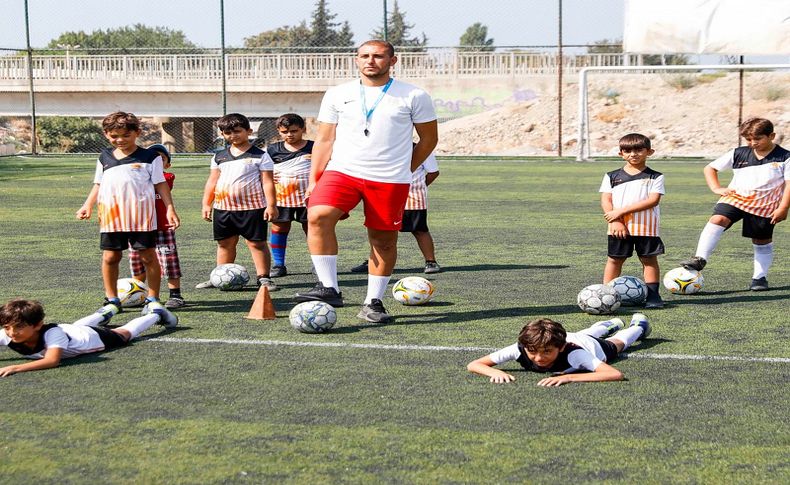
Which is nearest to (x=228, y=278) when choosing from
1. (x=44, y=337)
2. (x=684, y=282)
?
(x=44, y=337)

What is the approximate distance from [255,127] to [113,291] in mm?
50373

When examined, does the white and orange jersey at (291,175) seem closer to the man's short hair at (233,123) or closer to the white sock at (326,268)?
the man's short hair at (233,123)

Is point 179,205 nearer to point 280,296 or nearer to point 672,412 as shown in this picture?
point 280,296

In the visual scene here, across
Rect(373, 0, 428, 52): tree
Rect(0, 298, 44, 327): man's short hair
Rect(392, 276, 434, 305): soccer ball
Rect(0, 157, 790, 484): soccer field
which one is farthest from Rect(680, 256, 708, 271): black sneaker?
Rect(373, 0, 428, 52): tree

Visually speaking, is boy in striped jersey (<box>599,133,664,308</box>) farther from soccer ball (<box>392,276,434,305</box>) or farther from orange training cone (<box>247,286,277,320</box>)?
orange training cone (<box>247,286,277,320</box>)

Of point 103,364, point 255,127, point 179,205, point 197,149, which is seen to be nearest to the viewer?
point 103,364

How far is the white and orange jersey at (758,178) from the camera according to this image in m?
8.76

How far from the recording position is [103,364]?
19.6 ft

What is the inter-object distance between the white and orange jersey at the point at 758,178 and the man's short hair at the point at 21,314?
5.45 metres

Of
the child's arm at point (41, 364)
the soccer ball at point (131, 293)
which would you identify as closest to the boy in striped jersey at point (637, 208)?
the soccer ball at point (131, 293)

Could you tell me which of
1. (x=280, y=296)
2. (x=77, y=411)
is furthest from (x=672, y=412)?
(x=280, y=296)

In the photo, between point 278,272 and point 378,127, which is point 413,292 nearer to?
point 378,127

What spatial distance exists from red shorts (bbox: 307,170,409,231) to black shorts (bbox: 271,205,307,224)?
8.33 ft

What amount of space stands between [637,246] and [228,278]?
3.20m
